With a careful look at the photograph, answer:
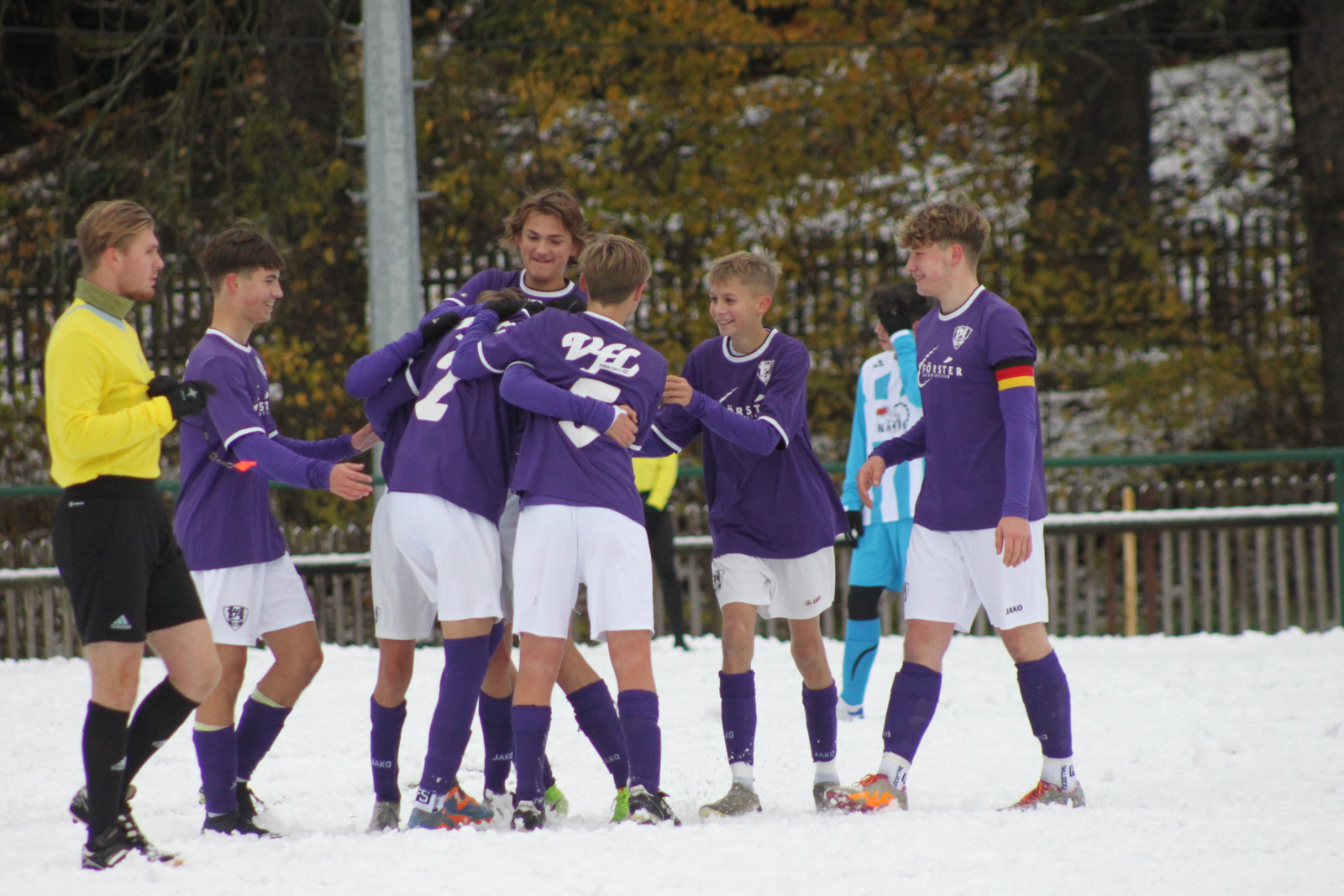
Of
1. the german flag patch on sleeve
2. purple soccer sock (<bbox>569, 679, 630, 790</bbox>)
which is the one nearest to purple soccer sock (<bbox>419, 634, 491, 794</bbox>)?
purple soccer sock (<bbox>569, 679, 630, 790</bbox>)

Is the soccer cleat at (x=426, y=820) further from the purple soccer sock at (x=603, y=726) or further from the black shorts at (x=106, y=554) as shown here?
the black shorts at (x=106, y=554)

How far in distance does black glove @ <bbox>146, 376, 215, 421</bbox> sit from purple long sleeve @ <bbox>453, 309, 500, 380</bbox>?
74 cm

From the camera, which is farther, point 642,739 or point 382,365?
point 382,365

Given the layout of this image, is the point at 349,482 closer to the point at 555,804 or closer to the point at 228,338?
the point at 228,338

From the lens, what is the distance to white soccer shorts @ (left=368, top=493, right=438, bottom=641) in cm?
419

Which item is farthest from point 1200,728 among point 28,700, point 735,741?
point 28,700

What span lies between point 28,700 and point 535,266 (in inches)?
174

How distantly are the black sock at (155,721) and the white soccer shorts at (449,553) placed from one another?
0.77 meters

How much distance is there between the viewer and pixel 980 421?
4.21 meters

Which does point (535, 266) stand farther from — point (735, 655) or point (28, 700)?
point (28, 700)

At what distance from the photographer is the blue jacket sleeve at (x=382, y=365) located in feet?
13.6

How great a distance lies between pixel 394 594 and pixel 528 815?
81cm

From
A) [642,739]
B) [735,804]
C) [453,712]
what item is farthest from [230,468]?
[735,804]

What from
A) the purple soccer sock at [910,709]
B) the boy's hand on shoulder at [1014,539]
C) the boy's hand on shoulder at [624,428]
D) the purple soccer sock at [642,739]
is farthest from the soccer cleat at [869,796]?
the boy's hand on shoulder at [624,428]
